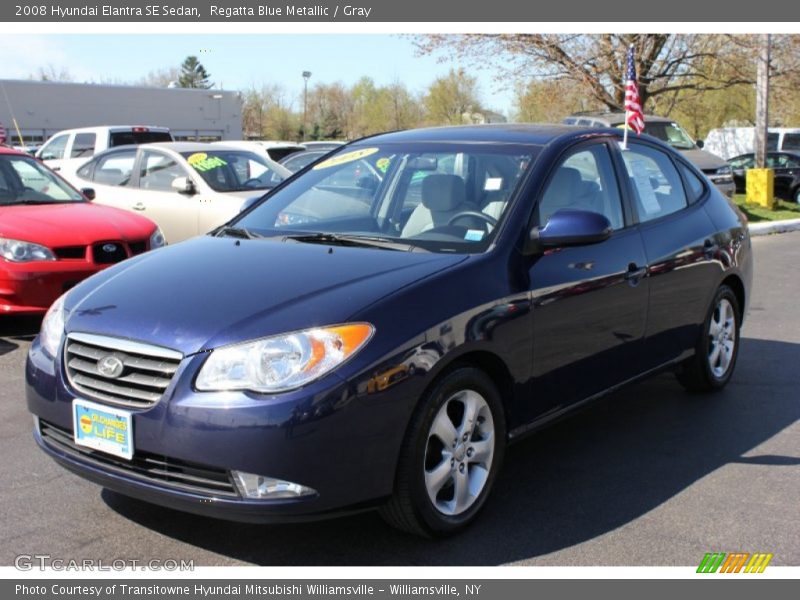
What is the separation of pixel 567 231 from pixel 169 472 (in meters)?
1.96

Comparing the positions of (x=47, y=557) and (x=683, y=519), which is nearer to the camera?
(x=47, y=557)

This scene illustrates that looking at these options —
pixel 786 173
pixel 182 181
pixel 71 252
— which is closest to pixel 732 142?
pixel 786 173

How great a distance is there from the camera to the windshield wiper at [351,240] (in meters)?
4.02

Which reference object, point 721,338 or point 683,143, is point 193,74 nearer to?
point 683,143

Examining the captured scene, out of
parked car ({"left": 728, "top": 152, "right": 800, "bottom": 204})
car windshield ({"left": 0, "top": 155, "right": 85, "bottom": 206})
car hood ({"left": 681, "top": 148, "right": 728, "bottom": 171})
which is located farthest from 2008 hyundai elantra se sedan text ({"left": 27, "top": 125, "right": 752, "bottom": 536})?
parked car ({"left": 728, "top": 152, "right": 800, "bottom": 204})

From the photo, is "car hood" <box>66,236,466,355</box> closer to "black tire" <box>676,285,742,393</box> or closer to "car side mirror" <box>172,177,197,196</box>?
"black tire" <box>676,285,742,393</box>

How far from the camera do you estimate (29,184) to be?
8133 mm

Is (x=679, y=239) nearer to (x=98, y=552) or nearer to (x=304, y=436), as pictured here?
(x=304, y=436)

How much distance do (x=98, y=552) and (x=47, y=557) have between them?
185 mm

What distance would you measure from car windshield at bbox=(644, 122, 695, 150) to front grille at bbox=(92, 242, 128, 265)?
12415 mm

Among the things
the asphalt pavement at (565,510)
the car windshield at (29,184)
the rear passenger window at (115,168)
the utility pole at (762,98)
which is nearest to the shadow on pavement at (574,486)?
the asphalt pavement at (565,510)

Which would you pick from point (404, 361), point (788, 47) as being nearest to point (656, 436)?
point (404, 361)

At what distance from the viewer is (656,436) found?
16.5 feet

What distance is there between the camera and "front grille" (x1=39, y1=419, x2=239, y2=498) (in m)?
3.16
